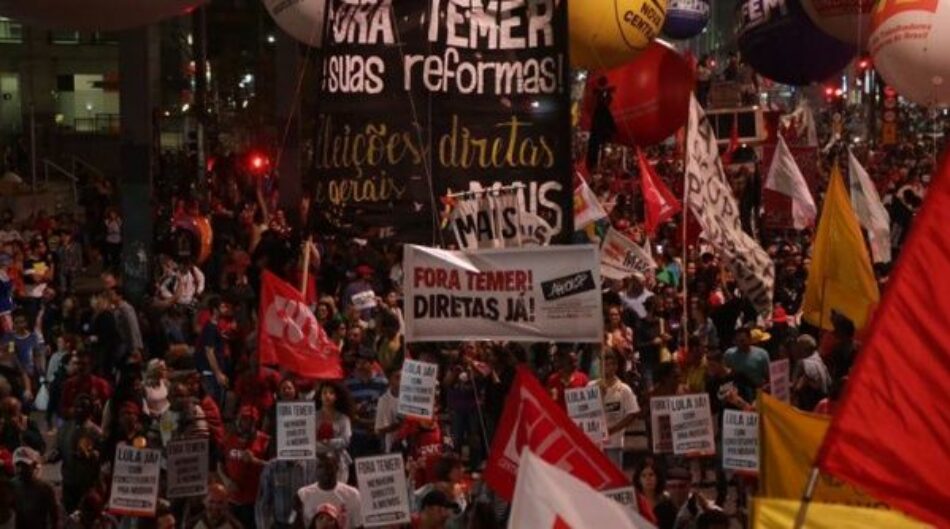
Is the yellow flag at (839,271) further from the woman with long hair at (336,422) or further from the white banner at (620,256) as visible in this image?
the woman with long hair at (336,422)

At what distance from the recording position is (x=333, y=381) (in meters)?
14.5

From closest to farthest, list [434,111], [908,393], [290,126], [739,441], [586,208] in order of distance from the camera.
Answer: [908,393] < [434,111] < [739,441] < [586,208] < [290,126]

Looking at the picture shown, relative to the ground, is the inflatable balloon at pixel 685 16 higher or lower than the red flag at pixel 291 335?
higher

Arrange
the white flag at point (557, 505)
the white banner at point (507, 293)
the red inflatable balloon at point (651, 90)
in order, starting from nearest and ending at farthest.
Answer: the white flag at point (557, 505)
the white banner at point (507, 293)
the red inflatable balloon at point (651, 90)

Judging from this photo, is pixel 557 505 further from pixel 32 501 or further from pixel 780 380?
pixel 32 501

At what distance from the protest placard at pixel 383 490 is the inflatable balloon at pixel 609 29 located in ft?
16.0

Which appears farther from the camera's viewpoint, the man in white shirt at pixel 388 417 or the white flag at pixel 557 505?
the man in white shirt at pixel 388 417

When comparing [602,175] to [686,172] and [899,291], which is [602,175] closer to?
[686,172]

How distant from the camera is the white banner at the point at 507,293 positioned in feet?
34.8

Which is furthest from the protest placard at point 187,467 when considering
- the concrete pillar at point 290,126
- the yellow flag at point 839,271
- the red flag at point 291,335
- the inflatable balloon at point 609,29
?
the concrete pillar at point 290,126

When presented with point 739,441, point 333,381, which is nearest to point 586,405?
point 739,441

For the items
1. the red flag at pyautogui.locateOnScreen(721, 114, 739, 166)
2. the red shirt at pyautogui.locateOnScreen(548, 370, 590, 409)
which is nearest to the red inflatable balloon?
the red shirt at pyautogui.locateOnScreen(548, 370, 590, 409)

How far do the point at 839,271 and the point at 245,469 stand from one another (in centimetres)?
485

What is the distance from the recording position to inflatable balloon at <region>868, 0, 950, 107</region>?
560 inches
